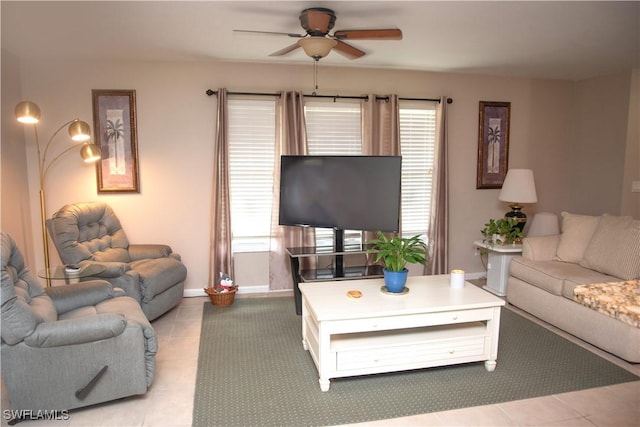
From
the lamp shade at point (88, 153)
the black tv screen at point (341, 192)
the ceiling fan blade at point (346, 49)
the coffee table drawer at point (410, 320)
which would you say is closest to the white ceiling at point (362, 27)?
the ceiling fan blade at point (346, 49)

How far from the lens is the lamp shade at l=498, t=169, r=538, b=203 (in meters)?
4.46

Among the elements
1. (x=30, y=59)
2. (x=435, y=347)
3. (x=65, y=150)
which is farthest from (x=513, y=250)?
(x=30, y=59)

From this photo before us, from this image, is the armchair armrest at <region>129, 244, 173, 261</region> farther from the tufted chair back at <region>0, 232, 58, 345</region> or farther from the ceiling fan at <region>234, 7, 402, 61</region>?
the ceiling fan at <region>234, 7, 402, 61</region>

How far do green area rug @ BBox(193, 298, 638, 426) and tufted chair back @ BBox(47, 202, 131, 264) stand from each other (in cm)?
122

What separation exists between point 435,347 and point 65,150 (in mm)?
3874

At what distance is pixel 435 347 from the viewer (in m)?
2.72

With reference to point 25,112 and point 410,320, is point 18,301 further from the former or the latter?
point 410,320

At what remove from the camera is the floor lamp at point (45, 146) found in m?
3.29

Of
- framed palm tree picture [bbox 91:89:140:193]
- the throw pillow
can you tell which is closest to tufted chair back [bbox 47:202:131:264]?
framed palm tree picture [bbox 91:89:140:193]

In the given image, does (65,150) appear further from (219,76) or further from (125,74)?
(219,76)

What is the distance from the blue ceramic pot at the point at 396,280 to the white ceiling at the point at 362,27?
178cm

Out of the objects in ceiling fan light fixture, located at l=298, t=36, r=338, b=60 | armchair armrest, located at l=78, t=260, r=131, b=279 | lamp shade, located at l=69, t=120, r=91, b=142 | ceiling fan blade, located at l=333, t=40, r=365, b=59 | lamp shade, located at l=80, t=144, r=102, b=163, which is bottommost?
armchair armrest, located at l=78, t=260, r=131, b=279

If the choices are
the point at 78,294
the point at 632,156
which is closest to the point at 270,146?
the point at 78,294

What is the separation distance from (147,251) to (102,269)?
783 mm
